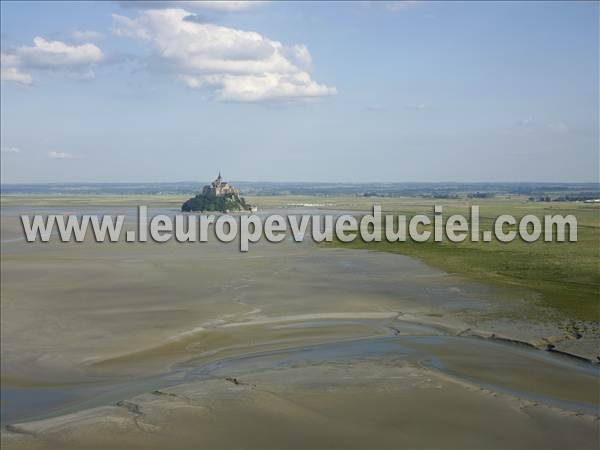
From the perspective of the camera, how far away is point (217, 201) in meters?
93.2

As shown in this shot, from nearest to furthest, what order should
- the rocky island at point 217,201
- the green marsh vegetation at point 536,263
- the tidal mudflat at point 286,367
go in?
the tidal mudflat at point 286,367
the green marsh vegetation at point 536,263
the rocky island at point 217,201

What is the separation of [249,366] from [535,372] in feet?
20.6

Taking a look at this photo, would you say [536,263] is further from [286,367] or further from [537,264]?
[286,367]

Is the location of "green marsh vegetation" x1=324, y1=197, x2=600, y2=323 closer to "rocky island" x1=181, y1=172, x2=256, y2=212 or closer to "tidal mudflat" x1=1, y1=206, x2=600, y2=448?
"tidal mudflat" x1=1, y1=206, x2=600, y2=448

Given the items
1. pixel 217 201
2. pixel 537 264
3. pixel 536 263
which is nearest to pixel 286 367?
pixel 537 264

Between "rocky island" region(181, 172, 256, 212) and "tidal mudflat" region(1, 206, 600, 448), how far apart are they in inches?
2573

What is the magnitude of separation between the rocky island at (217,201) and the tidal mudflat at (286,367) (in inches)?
2573

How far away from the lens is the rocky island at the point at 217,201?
92562mm

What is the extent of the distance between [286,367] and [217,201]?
8009 centimetres

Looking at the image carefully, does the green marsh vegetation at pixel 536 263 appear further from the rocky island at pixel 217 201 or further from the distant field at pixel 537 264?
the rocky island at pixel 217 201

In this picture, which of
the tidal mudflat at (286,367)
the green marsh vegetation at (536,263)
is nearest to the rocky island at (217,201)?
the green marsh vegetation at (536,263)

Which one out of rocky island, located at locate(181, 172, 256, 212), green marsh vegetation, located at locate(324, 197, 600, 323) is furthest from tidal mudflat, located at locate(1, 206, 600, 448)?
rocky island, located at locate(181, 172, 256, 212)

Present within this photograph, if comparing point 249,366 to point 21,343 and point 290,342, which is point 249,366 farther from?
point 21,343

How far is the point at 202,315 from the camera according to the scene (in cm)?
2039
